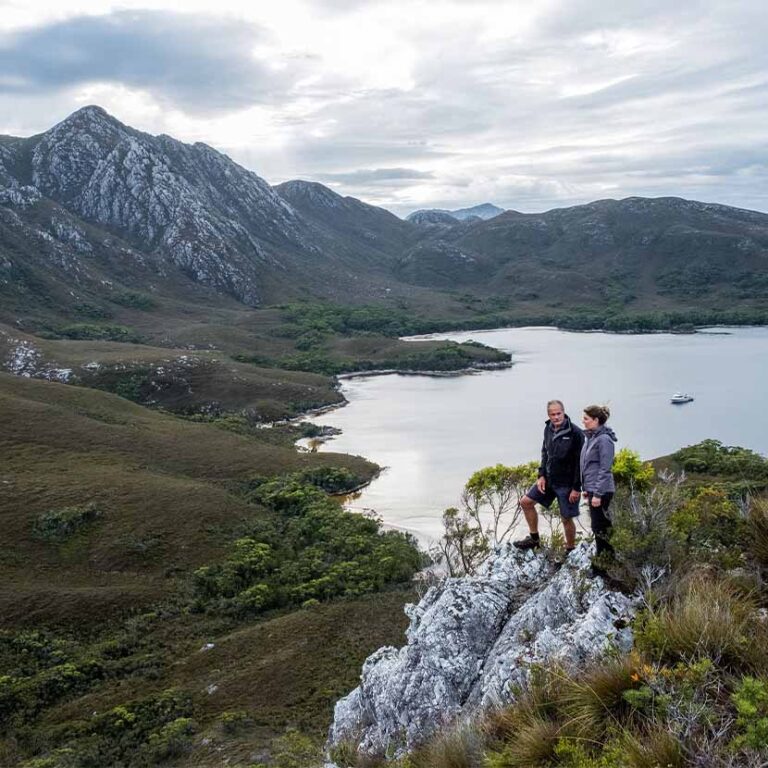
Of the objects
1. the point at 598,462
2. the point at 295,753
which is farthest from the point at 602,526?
the point at 295,753

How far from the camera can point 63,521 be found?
4406cm

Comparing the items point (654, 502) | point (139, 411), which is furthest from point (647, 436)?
point (654, 502)

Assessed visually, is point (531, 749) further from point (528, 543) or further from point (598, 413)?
point (528, 543)

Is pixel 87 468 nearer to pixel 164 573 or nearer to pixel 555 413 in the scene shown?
pixel 164 573

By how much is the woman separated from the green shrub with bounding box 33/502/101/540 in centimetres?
4191

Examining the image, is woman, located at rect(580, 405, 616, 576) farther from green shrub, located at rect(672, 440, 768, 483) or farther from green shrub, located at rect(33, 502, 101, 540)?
green shrub, located at rect(672, 440, 768, 483)

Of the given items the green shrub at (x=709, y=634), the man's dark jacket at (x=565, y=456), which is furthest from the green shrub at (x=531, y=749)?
the man's dark jacket at (x=565, y=456)

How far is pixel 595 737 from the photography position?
687 centimetres

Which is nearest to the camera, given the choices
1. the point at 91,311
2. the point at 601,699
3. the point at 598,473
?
the point at 601,699

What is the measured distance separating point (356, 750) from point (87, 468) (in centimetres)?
5121

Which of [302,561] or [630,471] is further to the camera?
[302,561]

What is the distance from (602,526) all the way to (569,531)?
1.10 metres

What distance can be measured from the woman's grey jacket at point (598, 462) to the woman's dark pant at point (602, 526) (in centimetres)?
18

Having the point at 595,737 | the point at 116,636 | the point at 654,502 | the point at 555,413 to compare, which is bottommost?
the point at 116,636
